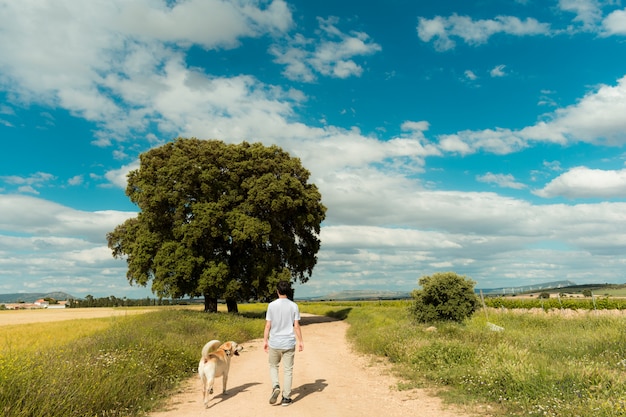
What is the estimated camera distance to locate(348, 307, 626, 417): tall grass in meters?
7.05

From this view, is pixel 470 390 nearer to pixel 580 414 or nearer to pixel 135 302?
pixel 580 414

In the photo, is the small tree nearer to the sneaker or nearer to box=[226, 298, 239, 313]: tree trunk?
box=[226, 298, 239, 313]: tree trunk

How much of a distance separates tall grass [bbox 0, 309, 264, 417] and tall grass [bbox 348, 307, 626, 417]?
6.40 m

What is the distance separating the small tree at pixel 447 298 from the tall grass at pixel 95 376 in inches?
552

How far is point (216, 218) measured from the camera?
96.0 feet

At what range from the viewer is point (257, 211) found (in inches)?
1228

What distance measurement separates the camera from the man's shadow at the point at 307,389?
9043mm

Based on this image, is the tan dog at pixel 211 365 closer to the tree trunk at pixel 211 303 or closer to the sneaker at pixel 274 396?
the sneaker at pixel 274 396

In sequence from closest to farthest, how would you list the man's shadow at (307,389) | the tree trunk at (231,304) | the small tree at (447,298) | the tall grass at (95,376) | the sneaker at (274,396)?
the tall grass at (95,376) → the sneaker at (274,396) → the man's shadow at (307,389) → the small tree at (447,298) → the tree trunk at (231,304)

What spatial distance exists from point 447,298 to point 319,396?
15758mm

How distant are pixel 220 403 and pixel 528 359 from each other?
286 inches

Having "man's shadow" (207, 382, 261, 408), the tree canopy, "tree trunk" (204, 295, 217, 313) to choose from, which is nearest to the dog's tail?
"man's shadow" (207, 382, 261, 408)

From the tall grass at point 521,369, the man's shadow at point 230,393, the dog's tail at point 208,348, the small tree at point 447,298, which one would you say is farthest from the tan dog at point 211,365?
the small tree at point 447,298

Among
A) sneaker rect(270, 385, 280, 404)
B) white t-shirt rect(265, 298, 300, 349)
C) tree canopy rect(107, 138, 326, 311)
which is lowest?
sneaker rect(270, 385, 280, 404)
